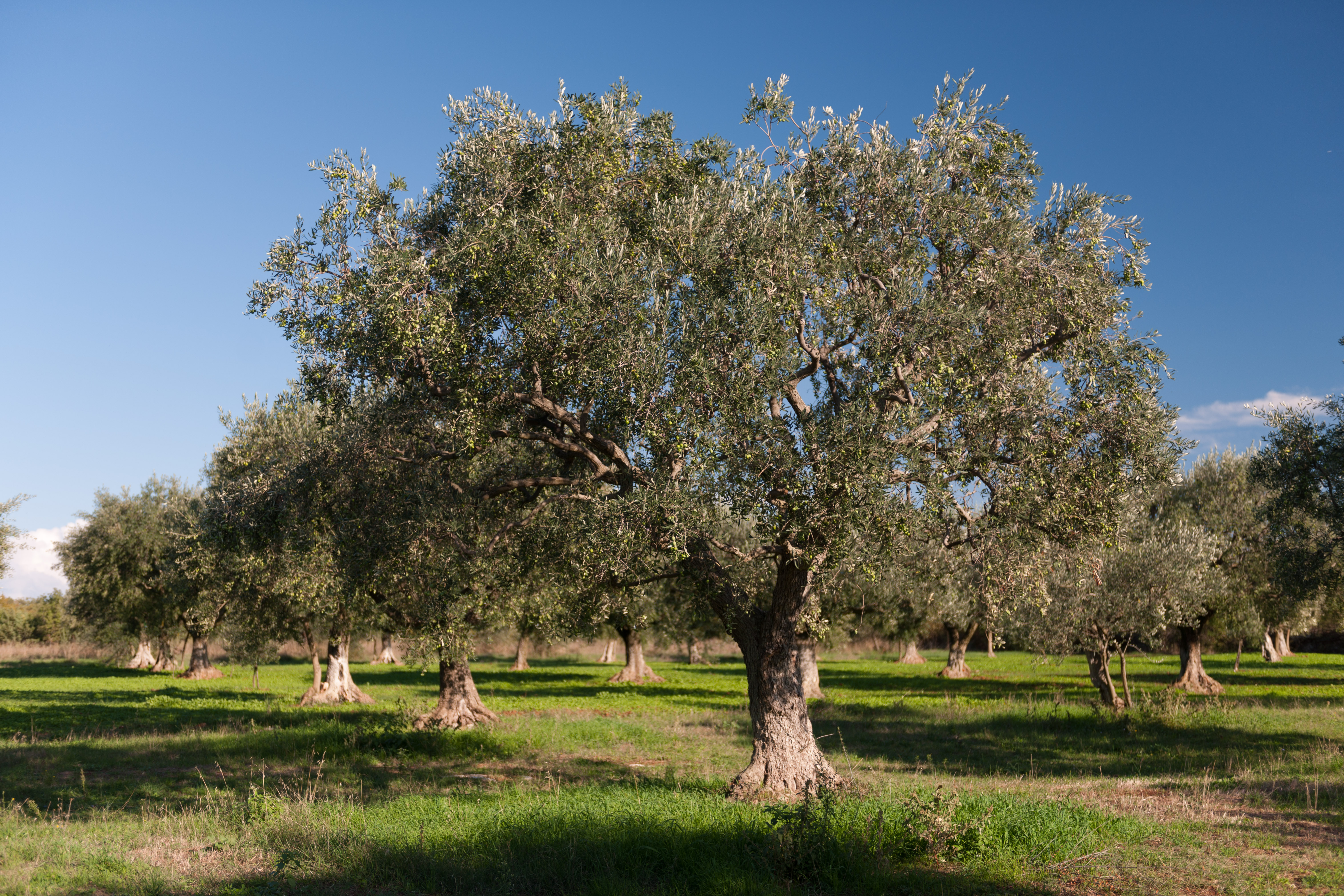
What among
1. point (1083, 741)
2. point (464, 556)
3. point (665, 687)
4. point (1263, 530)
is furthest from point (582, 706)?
point (1263, 530)

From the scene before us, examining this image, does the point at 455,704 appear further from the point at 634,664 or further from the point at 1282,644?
the point at 1282,644

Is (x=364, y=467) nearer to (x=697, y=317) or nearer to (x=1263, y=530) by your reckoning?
(x=697, y=317)

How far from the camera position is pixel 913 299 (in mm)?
12633

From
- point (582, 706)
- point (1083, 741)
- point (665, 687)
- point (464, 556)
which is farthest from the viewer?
point (665, 687)

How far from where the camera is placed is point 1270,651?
67.7m

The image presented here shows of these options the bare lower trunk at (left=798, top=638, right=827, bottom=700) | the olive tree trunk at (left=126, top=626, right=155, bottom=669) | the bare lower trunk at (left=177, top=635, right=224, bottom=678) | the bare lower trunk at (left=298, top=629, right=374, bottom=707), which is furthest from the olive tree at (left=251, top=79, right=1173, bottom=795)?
the olive tree trunk at (left=126, top=626, right=155, bottom=669)

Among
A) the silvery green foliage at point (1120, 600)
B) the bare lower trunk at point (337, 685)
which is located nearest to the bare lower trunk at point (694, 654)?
the bare lower trunk at point (337, 685)

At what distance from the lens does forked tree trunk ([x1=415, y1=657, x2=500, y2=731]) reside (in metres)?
27.6

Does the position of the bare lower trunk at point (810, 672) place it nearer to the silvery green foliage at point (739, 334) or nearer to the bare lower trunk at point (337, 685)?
the bare lower trunk at point (337, 685)

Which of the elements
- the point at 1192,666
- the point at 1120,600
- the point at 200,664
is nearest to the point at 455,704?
the point at 1120,600

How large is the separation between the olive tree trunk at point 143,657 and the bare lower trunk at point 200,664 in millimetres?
11661

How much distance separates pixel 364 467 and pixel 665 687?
36473mm

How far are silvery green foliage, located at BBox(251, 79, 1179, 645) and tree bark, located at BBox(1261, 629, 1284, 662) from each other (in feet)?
216

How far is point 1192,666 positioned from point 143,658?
7280 centimetres
